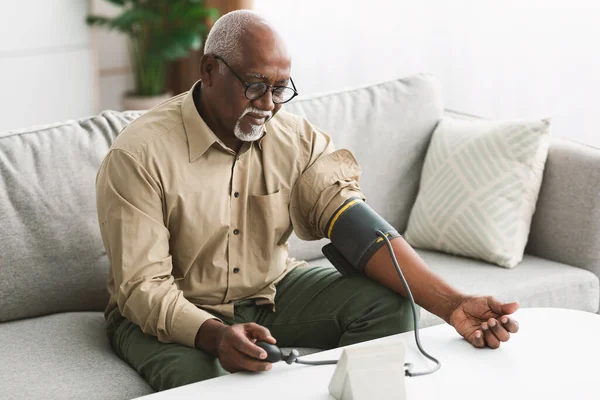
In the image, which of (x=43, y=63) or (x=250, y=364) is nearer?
(x=250, y=364)

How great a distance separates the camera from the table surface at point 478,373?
1326mm

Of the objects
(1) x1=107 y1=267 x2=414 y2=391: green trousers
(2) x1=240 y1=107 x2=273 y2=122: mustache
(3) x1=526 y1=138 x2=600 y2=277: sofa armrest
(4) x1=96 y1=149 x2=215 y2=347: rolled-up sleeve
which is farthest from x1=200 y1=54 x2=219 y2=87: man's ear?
(3) x1=526 y1=138 x2=600 y2=277: sofa armrest

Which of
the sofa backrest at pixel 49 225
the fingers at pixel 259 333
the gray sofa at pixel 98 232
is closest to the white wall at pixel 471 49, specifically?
the gray sofa at pixel 98 232

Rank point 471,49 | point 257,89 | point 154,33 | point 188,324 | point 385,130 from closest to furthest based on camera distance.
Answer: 1. point 188,324
2. point 257,89
3. point 385,130
4. point 471,49
5. point 154,33

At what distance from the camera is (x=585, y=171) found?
7.45 feet

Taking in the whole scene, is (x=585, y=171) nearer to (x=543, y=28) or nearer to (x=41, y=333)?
(x=543, y=28)

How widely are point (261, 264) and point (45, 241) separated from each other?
53 cm

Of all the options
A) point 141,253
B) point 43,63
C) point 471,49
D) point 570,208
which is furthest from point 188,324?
point 43,63

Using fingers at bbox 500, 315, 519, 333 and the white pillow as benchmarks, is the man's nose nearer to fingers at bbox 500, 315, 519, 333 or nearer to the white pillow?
fingers at bbox 500, 315, 519, 333

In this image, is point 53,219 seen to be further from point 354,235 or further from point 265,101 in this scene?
point 354,235

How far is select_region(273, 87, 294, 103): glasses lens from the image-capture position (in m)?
1.75

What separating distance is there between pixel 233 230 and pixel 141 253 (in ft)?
0.83

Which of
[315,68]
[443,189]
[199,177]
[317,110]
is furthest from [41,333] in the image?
[315,68]

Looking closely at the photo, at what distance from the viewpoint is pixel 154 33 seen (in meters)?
4.52
